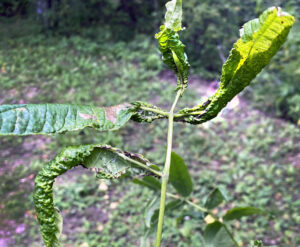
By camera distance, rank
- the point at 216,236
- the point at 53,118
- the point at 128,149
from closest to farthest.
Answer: the point at 53,118
the point at 216,236
the point at 128,149

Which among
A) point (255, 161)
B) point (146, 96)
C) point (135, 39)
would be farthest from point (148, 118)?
point (135, 39)

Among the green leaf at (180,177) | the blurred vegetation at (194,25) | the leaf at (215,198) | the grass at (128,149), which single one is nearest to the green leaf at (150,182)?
the green leaf at (180,177)

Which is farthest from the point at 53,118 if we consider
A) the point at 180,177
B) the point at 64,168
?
the point at 180,177

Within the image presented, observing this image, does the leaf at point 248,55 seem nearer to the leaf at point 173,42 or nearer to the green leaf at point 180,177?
the leaf at point 173,42

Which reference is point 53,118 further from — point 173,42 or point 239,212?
point 239,212

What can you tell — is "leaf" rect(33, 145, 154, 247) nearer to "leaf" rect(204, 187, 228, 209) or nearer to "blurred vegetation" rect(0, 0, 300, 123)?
"leaf" rect(204, 187, 228, 209)
